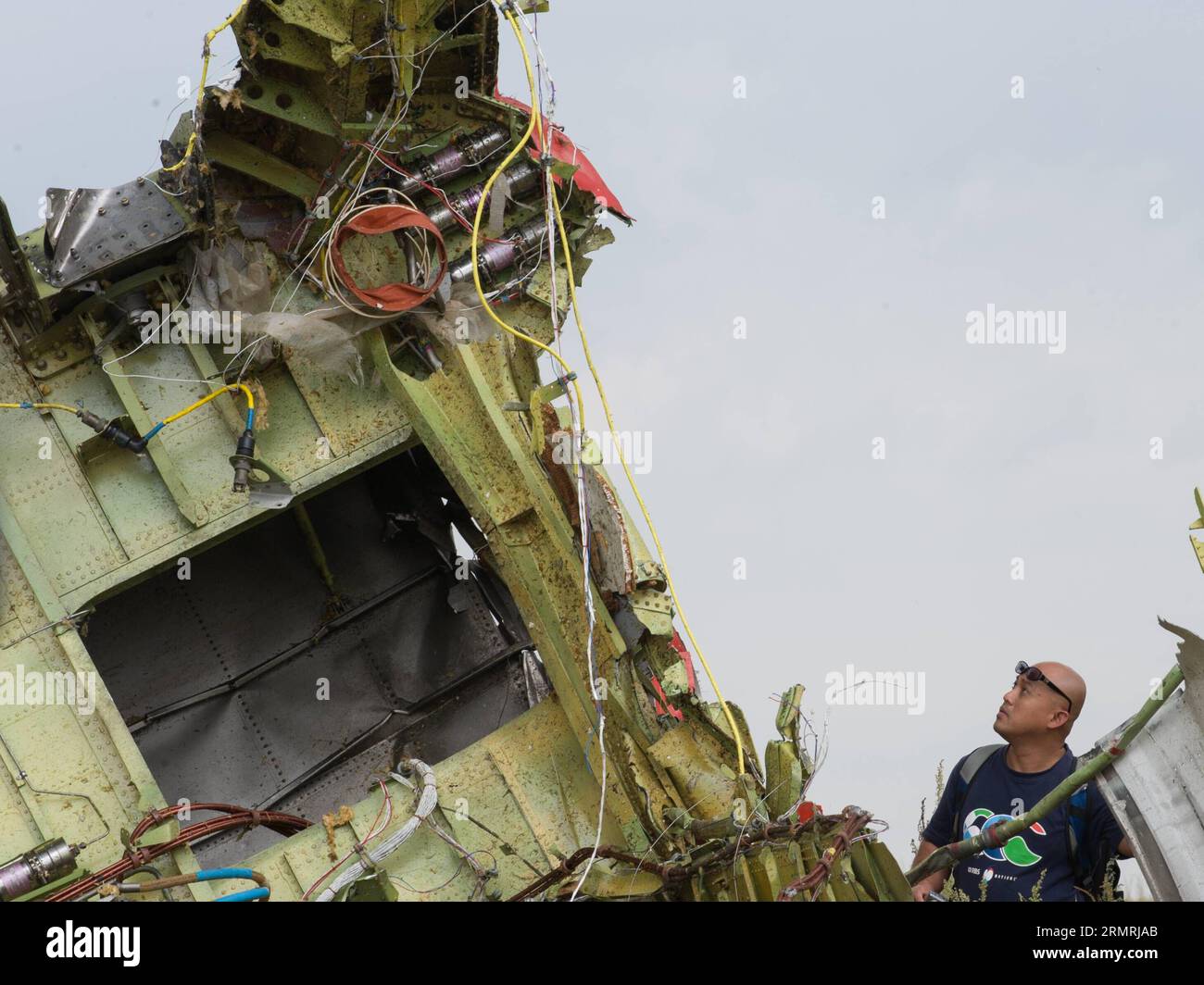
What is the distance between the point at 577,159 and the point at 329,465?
2.13 meters

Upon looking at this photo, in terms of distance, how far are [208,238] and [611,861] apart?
355 centimetres

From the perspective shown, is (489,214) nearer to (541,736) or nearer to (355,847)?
(541,736)

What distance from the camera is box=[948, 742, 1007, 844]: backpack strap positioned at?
20.1 feet

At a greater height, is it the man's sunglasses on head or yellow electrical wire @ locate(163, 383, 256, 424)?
yellow electrical wire @ locate(163, 383, 256, 424)

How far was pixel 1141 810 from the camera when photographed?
15.6 feet

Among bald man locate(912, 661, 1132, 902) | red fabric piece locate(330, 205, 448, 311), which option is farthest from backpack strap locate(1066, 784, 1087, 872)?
red fabric piece locate(330, 205, 448, 311)

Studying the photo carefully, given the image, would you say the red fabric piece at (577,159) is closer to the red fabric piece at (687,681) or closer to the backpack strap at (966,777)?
the red fabric piece at (687,681)

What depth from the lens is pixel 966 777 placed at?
6.15 m

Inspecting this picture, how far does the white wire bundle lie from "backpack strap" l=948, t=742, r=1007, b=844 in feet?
7.76

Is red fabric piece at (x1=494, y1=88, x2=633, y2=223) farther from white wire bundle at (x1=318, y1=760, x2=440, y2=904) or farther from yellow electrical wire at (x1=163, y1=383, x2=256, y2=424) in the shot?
white wire bundle at (x1=318, y1=760, x2=440, y2=904)
